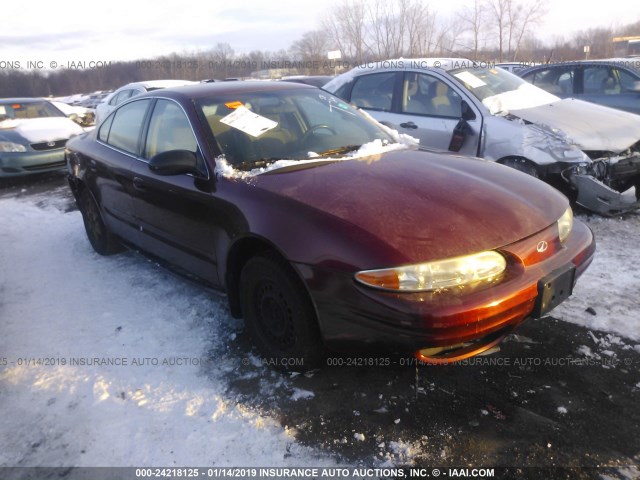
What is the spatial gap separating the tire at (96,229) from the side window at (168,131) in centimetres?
120

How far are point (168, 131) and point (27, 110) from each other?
311 inches

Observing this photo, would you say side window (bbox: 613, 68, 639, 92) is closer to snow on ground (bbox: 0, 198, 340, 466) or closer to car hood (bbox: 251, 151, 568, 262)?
car hood (bbox: 251, 151, 568, 262)

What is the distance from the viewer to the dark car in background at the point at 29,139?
8.02m

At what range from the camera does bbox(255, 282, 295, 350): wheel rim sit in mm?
2492

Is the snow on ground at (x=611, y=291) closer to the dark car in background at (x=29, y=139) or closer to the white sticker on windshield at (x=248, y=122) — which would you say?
the white sticker on windshield at (x=248, y=122)

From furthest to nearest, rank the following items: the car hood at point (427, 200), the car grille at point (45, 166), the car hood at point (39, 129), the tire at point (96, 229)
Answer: the car hood at point (39, 129)
the car grille at point (45, 166)
the tire at point (96, 229)
the car hood at point (427, 200)

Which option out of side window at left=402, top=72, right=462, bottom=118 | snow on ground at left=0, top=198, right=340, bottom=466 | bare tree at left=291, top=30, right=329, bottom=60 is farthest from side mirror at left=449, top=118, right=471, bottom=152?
bare tree at left=291, top=30, right=329, bottom=60

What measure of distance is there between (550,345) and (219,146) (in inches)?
89.1

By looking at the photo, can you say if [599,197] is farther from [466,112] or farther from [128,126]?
[128,126]

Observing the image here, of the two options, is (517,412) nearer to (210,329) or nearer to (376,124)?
(210,329)

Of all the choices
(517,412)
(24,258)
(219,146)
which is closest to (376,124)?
(219,146)

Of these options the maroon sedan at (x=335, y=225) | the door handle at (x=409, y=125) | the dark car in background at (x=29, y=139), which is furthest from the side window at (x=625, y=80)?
the dark car in background at (x=29, y=139)

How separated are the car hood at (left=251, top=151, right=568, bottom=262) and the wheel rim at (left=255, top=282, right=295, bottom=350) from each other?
52 cm

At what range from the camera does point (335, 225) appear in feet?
7.14
